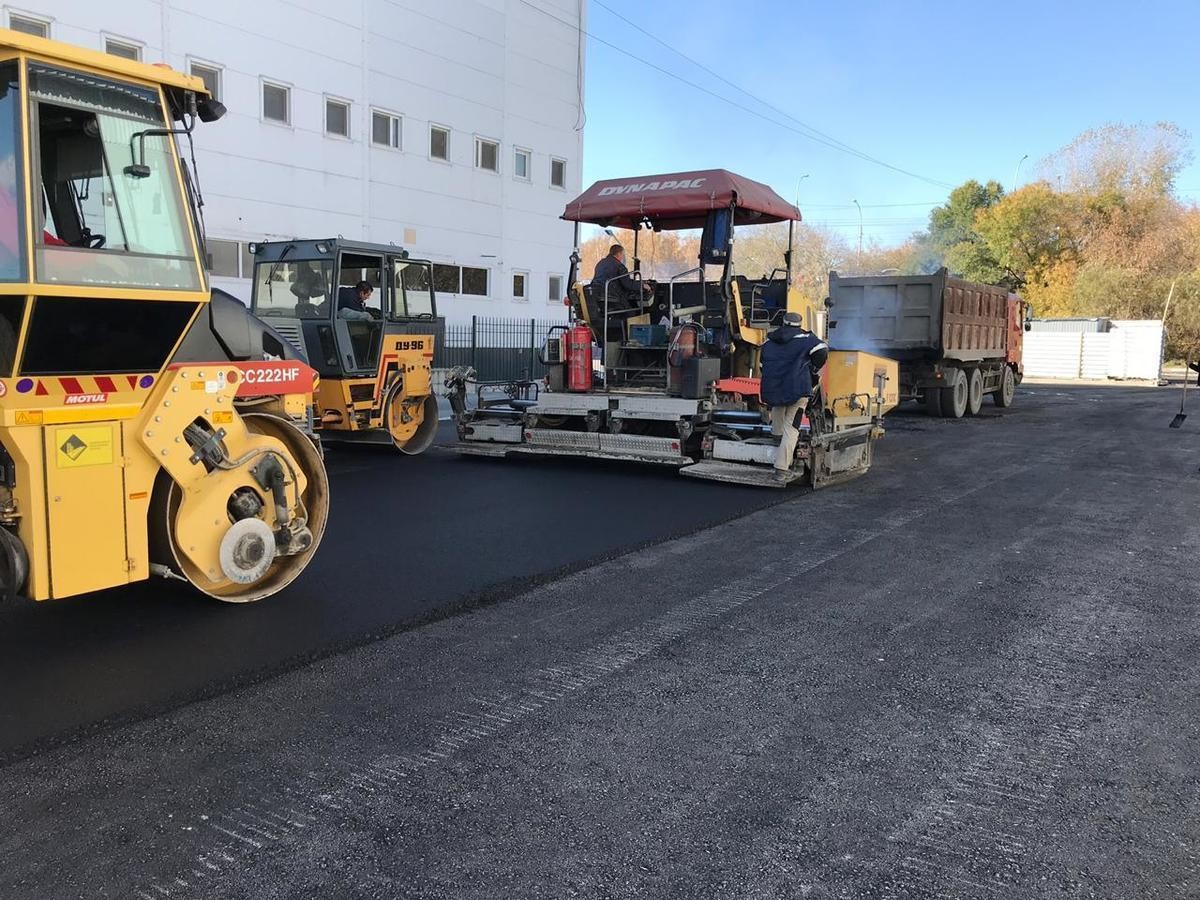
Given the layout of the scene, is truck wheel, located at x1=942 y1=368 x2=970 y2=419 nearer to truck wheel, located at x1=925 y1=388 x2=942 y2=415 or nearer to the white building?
truck wheel, located at x1=925 y1=388 x2=942 y2=415

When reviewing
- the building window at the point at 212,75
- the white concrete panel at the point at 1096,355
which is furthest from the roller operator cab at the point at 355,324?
the white concrete panel at the point at 1096,355

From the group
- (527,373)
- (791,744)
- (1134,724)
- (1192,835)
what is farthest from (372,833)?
(527,373)

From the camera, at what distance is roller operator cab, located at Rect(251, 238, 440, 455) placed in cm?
1061

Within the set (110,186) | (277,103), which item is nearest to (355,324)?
(110,186)

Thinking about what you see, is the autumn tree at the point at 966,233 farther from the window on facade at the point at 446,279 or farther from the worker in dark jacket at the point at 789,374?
the worker in dark jacket at the point at 789,374

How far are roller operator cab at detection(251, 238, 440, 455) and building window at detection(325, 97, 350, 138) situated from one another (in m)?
9.75

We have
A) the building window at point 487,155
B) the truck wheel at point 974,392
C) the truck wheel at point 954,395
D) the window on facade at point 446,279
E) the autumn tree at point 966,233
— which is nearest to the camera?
the truck wheel at point 954,395

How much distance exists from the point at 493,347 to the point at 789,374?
45.5 ft

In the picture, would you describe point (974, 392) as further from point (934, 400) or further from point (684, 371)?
point (684, 371)

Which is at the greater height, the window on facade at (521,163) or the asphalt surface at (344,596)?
the window on facade at (521,163)

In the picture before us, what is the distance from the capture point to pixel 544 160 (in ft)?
83.0

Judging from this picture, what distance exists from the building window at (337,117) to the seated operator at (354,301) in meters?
10.3

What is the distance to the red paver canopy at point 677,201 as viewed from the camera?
389 inches

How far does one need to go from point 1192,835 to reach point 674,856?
1669mm
